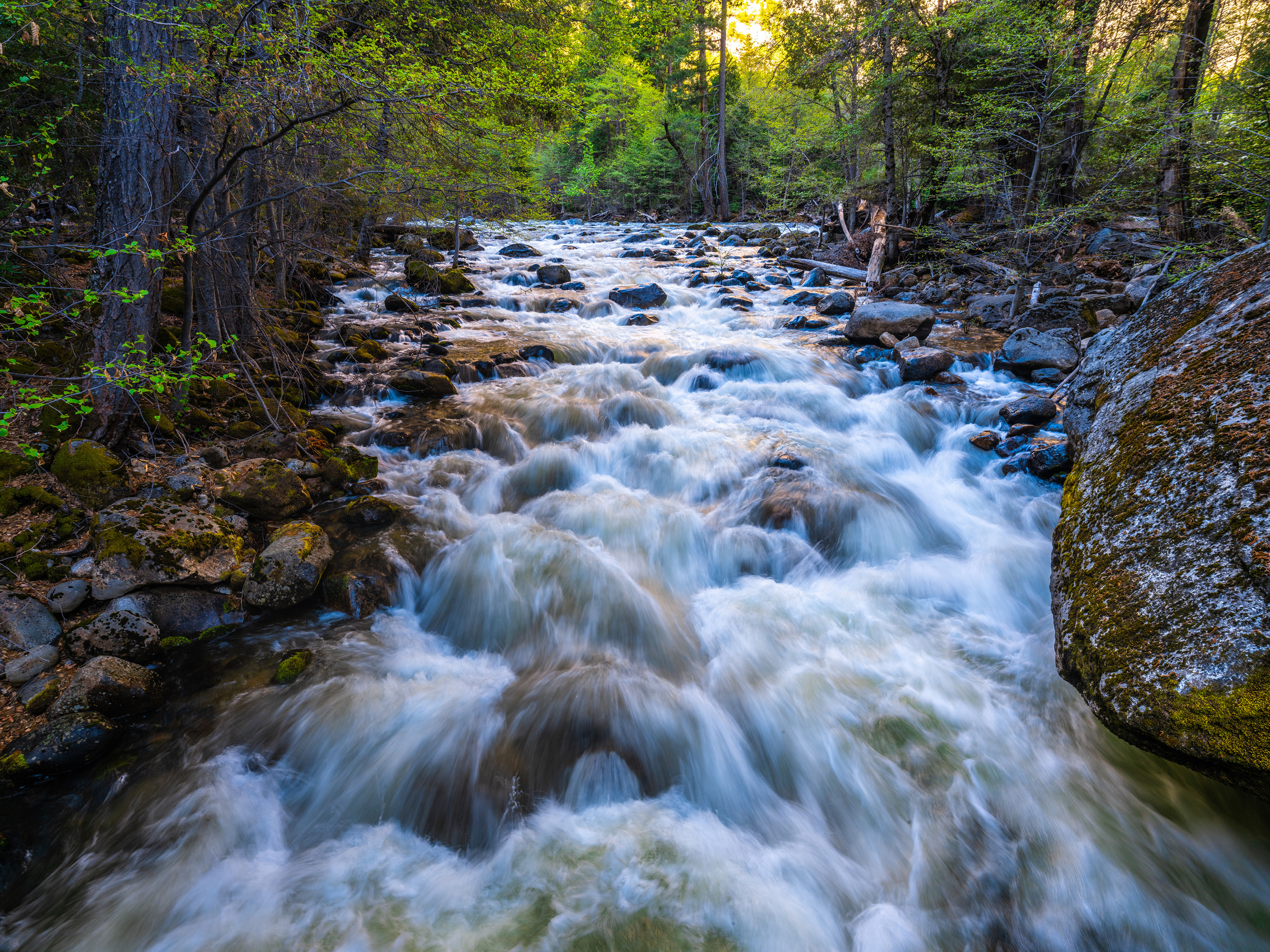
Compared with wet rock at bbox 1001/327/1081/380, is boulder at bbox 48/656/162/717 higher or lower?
lower

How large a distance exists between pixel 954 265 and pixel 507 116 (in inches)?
403

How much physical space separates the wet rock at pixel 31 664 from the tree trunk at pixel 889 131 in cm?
1466

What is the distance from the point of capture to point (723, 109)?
75.7ft

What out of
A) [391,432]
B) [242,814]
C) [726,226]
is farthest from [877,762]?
[726,226]

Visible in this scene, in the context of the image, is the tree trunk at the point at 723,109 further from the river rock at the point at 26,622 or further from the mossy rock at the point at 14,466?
the river rock at the point at 26,622

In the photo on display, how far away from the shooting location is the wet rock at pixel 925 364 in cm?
788

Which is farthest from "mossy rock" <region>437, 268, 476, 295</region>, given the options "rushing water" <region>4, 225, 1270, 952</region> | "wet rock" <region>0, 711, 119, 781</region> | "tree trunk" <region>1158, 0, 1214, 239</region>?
"tree trunk" <region>1158, 0, 1214, 239</region>

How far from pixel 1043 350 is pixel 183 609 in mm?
10209

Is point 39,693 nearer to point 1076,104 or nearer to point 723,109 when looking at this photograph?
point 1076,104

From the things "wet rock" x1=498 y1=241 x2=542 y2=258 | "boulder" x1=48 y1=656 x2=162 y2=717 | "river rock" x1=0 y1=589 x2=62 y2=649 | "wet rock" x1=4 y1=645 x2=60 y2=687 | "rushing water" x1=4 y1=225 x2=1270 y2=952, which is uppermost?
"wet rock" x1=498 y1=241 x2=542 y2=258

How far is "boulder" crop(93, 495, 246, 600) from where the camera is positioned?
133 inches

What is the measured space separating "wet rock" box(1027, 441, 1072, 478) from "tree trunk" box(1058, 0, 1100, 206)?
429 centimetres

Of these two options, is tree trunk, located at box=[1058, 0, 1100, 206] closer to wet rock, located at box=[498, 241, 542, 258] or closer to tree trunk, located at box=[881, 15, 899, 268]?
tree trunk, located at box=[881, 15, 899, 268]

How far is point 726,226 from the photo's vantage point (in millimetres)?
24266
